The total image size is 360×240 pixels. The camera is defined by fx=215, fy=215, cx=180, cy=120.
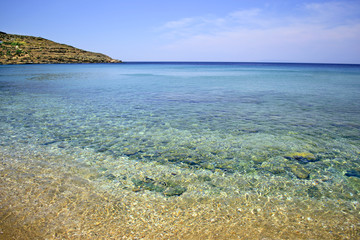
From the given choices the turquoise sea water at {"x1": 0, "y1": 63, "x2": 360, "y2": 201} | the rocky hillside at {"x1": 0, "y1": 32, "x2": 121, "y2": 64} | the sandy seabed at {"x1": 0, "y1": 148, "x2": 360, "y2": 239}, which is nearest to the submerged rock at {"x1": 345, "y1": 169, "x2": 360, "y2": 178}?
the turquoise sea water at {"x1": 0, "y1": 63, "x2": 360, "y2": 201}

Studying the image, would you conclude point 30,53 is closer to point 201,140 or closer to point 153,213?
point 201,140

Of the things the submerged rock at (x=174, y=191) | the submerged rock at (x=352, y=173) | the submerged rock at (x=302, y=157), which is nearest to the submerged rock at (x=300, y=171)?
the submerged rock at (x=302, y=157)

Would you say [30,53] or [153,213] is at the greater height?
[30,53]

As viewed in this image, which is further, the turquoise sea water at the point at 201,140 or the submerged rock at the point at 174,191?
the turquoise sea water at the point at 201,140

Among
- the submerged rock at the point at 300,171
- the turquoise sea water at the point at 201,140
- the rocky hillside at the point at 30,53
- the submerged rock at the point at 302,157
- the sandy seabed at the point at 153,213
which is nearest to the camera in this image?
the sandy seabed at the point at 153,213

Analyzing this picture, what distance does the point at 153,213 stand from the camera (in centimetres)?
412

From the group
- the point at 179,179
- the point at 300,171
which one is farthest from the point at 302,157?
the point at 179,179

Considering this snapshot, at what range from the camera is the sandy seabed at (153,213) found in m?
3.61

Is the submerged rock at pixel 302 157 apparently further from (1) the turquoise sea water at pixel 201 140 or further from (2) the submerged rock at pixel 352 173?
(2) the submerged rock at pixel 352 173

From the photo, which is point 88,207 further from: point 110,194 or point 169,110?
point 169,110

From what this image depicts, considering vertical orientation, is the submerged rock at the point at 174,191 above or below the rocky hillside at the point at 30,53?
below

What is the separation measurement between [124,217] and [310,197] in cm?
397

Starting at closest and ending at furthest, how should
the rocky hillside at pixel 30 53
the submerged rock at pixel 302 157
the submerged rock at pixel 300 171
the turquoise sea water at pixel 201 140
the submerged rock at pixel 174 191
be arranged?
the submerged rock at pixel 174 191 → the submerged rock at pixel 300 171 → the turquoise sea water at pixel 201 140 → the submerged rock at pixel 302 157 → the rocky hillside at pixel 30 53

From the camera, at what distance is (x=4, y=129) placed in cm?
917
